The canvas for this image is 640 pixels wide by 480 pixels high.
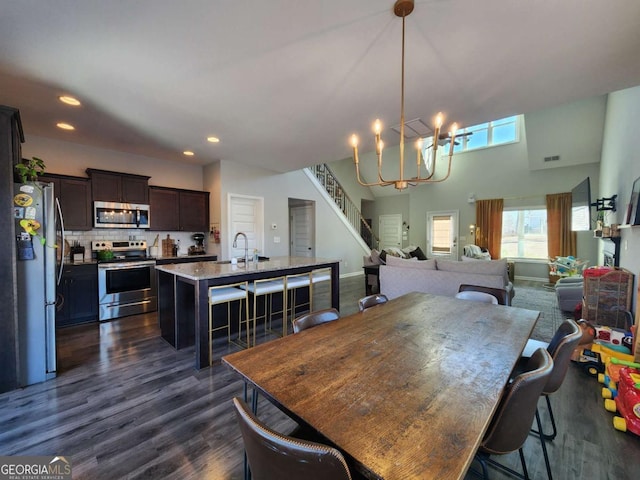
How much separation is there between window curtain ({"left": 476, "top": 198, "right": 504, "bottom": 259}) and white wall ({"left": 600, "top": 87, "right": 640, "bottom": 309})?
297 centimetres

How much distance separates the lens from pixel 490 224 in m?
8.09

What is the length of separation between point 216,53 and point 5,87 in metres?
2.36

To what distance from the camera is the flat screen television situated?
4844 millimetres

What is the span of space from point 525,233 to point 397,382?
8735mm

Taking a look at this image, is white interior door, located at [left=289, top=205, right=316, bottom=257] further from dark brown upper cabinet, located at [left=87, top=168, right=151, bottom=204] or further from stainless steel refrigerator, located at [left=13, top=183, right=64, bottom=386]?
stainless steel refrigerator, located at [left=13, top=183, right=64, bottom=386]

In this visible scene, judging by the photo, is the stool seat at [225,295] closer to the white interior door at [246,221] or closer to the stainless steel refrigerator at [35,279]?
the stainless steel refrigerator at [35,279]

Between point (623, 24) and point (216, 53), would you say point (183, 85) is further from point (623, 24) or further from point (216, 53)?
point (623, 24)

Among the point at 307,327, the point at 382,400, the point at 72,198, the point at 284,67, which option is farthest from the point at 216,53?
the point at 72,198

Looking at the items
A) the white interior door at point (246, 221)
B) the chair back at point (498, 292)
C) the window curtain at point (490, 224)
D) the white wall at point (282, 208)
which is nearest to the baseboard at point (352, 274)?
the white wall at point (282, 208)

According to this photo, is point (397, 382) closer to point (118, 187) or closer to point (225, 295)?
point (225, 295)

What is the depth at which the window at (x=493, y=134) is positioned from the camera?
7416mm

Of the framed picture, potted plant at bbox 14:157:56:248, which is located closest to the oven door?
potted plant at bbox 14:157:56:248

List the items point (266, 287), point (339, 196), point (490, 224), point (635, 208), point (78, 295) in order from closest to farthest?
point (635, 208) → point (266, 287) → point (78, 295) → point (490, 224) → point (339, 196)

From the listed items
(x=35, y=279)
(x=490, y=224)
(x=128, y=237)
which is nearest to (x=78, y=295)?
(x=128, y=237)
